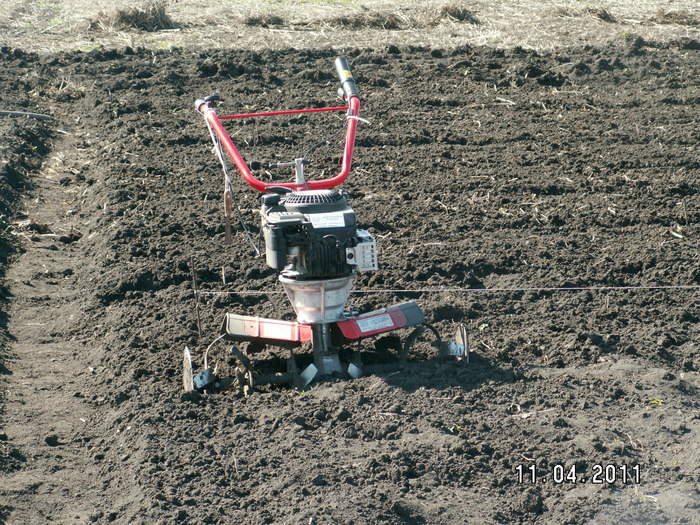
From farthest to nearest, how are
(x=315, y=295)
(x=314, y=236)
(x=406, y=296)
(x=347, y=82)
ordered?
(x=406, y=296) → (x=347, y=82) → (x=315, y=295) → (x=314, y=236)

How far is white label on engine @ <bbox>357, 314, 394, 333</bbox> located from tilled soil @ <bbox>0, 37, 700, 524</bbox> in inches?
12.2

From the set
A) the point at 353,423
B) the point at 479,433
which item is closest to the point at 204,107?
the point at 353,423

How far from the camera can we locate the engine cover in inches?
186

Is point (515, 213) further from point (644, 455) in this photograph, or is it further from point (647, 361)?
point (644, 455)

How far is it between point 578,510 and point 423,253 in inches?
126

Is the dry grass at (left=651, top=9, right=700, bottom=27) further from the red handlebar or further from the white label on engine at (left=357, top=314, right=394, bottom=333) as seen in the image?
the white label on engine at (left=357, top=314, right=394, bottom=333)

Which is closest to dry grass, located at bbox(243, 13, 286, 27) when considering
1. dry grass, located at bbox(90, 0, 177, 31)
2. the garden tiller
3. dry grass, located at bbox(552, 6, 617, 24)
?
dry grass, located at bbox(90, 0, 177, 31)

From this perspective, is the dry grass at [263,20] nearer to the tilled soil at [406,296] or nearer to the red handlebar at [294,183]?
the tilled soil at [406,296]

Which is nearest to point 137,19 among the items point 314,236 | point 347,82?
point 347,82

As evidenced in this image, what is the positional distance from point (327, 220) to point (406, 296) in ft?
5.30

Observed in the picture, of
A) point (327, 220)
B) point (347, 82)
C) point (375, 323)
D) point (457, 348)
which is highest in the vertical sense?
point (347, 82)

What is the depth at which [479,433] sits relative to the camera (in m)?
4.54

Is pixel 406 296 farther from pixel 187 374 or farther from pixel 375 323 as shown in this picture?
pixel 187 374
